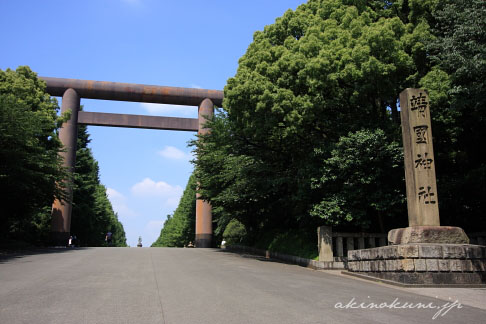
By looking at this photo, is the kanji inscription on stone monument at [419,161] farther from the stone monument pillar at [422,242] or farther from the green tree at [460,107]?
the green tree at [460,107]

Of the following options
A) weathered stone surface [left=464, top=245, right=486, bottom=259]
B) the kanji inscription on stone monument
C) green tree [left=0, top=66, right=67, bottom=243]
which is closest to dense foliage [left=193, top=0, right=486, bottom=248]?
the kanji inscription on stone monument

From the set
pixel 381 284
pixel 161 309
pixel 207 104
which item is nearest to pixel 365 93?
pixel 381 284

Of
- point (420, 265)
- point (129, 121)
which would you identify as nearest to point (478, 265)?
point (420, 265)

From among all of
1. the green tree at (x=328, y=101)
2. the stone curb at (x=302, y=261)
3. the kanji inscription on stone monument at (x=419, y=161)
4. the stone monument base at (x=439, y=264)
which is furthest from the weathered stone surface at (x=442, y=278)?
the stone curb at (x=302, y=261)

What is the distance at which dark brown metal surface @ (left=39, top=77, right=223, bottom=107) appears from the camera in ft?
91.8

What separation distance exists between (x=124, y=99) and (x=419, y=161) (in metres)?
23.8

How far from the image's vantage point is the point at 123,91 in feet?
92.6

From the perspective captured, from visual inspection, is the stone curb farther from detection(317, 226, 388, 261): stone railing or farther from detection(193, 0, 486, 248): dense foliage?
detection(193, 0, 486, 248): dense foliage

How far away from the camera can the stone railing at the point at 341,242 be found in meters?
12.4

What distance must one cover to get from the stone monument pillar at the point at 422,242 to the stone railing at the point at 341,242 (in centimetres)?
207

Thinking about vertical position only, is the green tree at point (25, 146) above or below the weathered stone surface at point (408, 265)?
above

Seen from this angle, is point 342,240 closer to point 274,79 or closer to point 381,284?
point 381,284

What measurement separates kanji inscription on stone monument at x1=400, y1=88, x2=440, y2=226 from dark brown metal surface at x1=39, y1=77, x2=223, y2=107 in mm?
21488

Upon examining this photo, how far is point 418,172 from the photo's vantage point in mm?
9242
